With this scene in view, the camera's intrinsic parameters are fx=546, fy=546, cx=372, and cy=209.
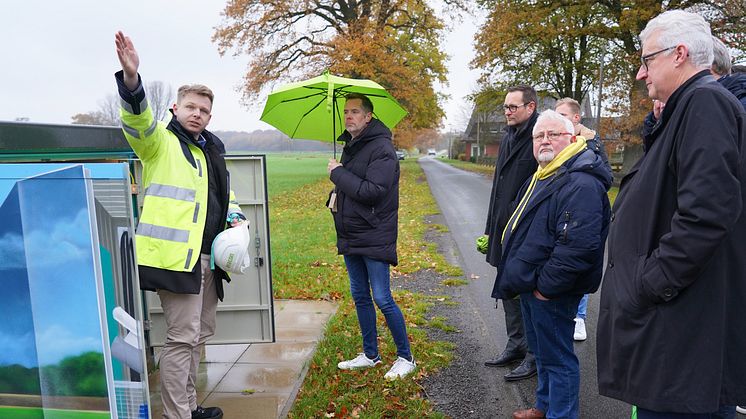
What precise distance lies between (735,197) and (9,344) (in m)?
2.63

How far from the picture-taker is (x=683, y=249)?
193 centimetres

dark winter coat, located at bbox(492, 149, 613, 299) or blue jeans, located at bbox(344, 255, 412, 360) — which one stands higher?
dark winter coat, located at bbox(492, 149, 613, 299)

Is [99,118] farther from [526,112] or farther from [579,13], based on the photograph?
[526,112]

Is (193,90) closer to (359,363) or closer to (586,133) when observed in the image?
(359,363)

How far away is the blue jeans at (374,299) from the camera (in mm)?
4109

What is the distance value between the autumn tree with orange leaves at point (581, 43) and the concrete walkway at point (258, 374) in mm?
19790

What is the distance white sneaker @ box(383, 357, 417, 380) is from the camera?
A: 4195 millimetres

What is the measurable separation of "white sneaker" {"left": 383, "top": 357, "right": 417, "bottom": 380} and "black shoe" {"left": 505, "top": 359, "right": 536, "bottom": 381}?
0.77 m

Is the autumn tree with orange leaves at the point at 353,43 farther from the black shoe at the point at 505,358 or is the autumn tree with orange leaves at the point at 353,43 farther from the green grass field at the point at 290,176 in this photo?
the black shoe at the point at 505,358

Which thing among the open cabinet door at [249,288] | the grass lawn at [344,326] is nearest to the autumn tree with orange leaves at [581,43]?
the grass lawn at [344,326]

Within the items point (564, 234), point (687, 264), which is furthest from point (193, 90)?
point (687, 264)

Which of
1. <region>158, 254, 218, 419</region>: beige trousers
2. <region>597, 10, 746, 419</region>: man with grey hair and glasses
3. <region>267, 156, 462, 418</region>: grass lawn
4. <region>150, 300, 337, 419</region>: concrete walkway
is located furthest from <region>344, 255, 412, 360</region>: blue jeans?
<region>597, 10, 746, 419</region>: man with grey hair and glasses

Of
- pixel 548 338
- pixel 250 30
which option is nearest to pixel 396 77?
pixel 250 30

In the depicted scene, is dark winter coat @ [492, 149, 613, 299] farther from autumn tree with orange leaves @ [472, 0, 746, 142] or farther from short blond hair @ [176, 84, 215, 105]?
autumn tree with orange leaves @ [472, 0, 746, 142]
